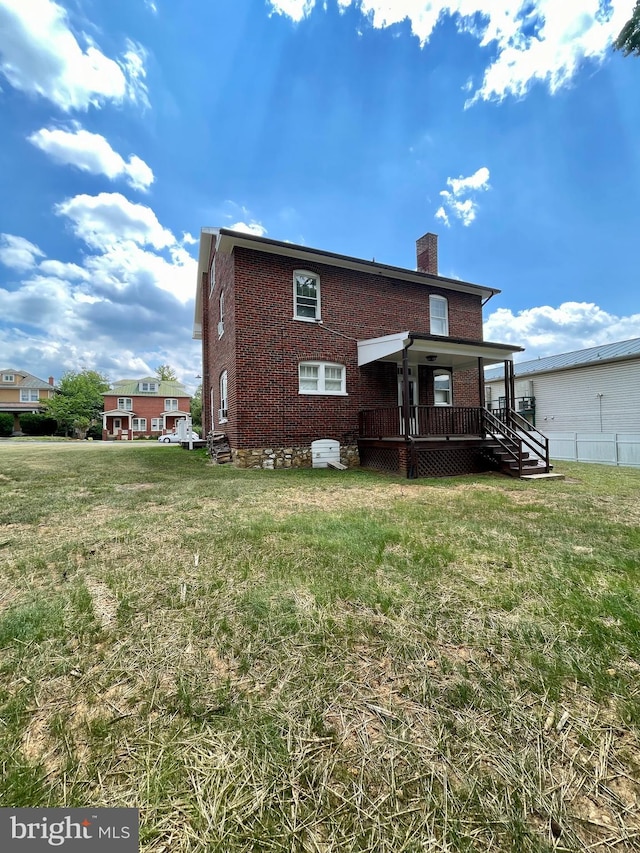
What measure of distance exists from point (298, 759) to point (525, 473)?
10.1 metres

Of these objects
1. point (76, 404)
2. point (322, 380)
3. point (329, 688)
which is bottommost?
point (329, 688)

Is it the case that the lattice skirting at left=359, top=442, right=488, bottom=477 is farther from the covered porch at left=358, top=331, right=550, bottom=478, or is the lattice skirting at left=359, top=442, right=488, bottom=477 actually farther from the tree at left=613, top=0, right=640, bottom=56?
→ the tree at left=613, top=0, right=640, bottom=56

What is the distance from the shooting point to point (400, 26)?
12664 mm

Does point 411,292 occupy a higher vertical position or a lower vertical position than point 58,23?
lower

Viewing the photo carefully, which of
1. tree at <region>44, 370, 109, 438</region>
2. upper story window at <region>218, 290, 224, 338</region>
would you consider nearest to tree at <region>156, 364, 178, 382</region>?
tree at <region>44, 370, 109, 438</region>

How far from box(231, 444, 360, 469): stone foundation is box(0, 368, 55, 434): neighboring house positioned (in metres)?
50.8

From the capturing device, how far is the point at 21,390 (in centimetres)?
5012

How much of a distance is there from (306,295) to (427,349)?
4345 mm

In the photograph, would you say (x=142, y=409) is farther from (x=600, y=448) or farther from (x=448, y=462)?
(x=600, y=448)

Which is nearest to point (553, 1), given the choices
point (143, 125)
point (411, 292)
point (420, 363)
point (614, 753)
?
point (411, 292)

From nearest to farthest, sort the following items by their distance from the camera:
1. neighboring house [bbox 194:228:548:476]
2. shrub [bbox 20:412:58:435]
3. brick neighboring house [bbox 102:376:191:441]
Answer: neighboring house [bbox 194:228:548:476]
shrub [bbox 20:412:58:435]
brick neighboring house [bbox 102:376:191:441]

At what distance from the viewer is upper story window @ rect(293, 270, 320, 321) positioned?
1138 cm

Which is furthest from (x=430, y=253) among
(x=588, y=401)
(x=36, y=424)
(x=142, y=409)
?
(x=36, y=424)

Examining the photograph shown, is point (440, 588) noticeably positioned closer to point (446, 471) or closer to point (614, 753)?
point (614, 753)
